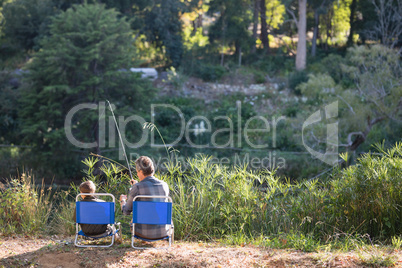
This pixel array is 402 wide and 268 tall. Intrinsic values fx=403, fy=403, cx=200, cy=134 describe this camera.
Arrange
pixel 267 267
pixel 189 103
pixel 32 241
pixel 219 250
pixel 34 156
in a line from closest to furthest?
pixel 267 267
pixel 219 250
pixel 32 241
pixel 34 156
pixel 189 103

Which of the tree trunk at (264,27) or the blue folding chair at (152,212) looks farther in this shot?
the tree trunk at (264,27)

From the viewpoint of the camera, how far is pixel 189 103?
19.3m

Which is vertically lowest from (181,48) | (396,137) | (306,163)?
(306,163)

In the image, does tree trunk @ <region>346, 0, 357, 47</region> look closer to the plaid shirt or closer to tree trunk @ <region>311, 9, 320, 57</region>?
tree trunk @ <region>311, 9, 320, 57</region>

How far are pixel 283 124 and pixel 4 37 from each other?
16377 mm

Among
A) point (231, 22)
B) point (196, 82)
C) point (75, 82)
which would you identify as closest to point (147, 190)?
point (75, 82)

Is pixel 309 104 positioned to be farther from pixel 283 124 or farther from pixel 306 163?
pixel 306 163

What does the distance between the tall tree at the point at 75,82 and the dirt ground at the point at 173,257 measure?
30.7 feet

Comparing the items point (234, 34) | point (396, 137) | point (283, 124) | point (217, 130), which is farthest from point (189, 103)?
point (396, 137)

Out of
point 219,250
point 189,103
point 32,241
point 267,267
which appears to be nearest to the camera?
point 267,267

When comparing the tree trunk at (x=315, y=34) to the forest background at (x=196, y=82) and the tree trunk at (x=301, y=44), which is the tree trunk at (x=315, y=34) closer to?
the forest background at (x=196, y=82)

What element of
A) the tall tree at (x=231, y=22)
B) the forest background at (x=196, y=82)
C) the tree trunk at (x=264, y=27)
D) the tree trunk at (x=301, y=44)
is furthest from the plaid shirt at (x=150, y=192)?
the tree trunk at (x=264, y=27)

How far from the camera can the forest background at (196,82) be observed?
13531 mm

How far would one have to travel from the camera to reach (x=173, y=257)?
372 cm
